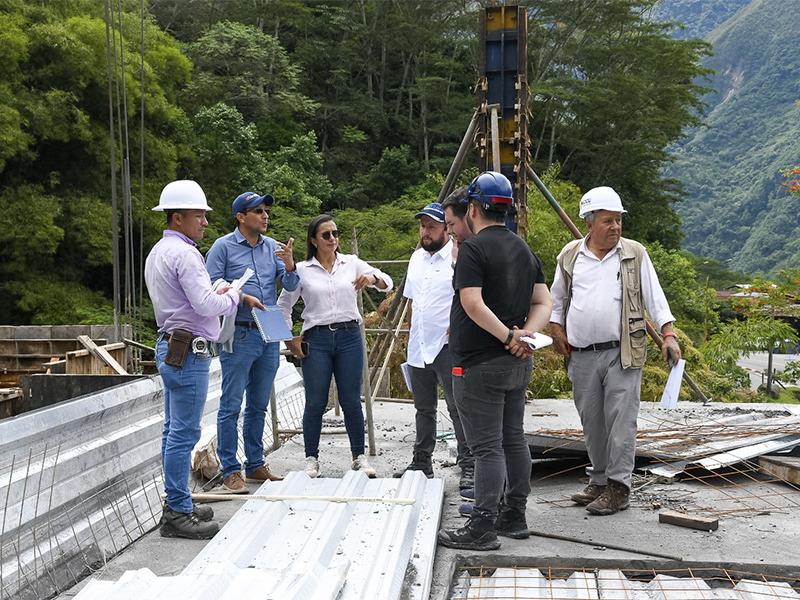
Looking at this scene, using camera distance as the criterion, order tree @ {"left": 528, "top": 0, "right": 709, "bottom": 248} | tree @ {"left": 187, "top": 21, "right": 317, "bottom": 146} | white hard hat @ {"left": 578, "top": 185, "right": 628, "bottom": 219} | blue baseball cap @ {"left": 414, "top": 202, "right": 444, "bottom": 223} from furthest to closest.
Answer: tree @ {"left": 528, "top": 0, "right": 709, "bottom": 248}, tree @ {"left": 187, "top": 21, "right": 317, "bottom": 146}, blue baseball cap @ {"left": 414, "top": 202, "right": 444, "bottom": 223}, white hard hat @ {"left": 578, "top": 185, "right": 628, "bottom": 219}

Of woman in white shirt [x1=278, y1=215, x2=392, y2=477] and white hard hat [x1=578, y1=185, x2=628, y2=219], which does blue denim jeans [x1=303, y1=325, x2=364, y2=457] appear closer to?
woman in white shirt [x1=278, y1=215, x2=392, y2=477]

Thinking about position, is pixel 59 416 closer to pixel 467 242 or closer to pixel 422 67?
pixel 467 242

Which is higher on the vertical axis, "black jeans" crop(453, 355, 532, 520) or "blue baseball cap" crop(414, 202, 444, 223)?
"blue baseball cap" crop(414, 202, 444, 223)

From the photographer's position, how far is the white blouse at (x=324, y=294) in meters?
5.71

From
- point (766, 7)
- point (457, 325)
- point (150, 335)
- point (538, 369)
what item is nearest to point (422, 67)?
point (150, 335)

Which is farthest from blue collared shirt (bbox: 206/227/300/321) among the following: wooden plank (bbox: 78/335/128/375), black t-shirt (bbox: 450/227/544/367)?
wooden plank (bbox: 78/335/128/375)

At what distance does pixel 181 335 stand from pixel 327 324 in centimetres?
143

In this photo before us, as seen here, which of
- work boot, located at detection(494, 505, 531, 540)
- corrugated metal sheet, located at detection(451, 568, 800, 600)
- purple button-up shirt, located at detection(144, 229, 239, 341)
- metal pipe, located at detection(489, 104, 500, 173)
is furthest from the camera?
metal pipe, located at detection(489, 104, 500, 173)

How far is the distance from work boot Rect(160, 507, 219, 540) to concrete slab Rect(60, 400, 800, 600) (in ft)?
0.15

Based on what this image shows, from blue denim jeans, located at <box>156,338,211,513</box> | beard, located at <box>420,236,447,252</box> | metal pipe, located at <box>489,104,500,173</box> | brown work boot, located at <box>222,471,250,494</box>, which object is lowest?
brown work boot, located at <box>222,471,250,494</box>

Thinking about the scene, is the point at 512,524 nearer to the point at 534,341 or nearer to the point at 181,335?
the point at 534,341

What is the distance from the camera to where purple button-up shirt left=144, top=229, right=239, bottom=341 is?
14.4ft

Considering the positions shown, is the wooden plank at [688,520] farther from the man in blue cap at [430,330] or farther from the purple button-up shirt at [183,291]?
the purple button-up shirt at [183,291]

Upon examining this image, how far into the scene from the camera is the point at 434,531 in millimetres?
4266
